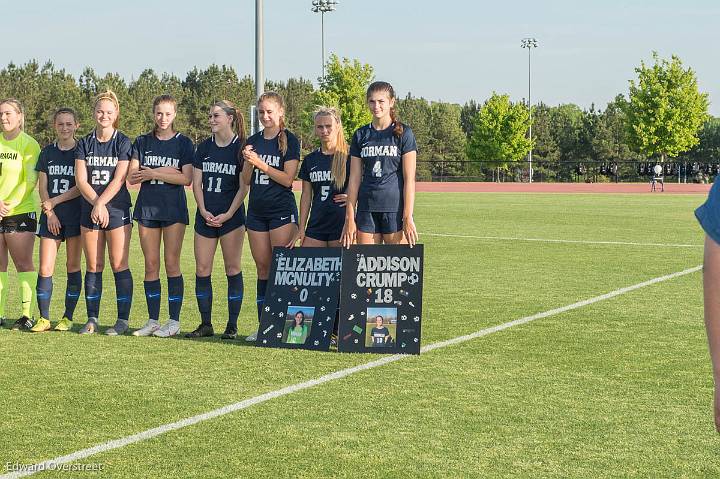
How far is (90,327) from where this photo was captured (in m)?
7.98

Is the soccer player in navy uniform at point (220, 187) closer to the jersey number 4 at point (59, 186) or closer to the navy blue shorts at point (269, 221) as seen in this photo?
the navy blue shorts at point (269, 221)

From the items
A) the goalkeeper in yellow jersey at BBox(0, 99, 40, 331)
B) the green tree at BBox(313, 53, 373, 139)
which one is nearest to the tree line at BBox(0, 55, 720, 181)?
the green tree at BBox(313, 53, 373, 139)

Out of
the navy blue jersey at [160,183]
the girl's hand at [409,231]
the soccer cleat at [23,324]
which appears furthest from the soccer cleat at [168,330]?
the girl's hand at [409,231]

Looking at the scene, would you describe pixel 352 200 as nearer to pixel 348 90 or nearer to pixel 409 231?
pixel 409 231

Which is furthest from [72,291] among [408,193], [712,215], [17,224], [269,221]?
[712,215]

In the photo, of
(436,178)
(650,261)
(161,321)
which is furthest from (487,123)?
(161,321)

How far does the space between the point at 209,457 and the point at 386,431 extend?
1000 millimetres

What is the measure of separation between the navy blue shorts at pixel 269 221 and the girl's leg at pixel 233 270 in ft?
0.34

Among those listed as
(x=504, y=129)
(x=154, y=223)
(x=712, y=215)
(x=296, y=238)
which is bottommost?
(x=296, y=238)

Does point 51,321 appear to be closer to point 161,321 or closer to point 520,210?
point 161,321

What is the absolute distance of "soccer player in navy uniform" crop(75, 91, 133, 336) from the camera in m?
7.71

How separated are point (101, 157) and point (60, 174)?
51cm

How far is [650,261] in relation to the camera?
1382 cm

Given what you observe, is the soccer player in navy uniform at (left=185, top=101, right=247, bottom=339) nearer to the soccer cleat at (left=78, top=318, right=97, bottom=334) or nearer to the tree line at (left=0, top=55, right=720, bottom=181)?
Result: the soccer cleat at (left=78, top=318, right=97, bottom=334)
